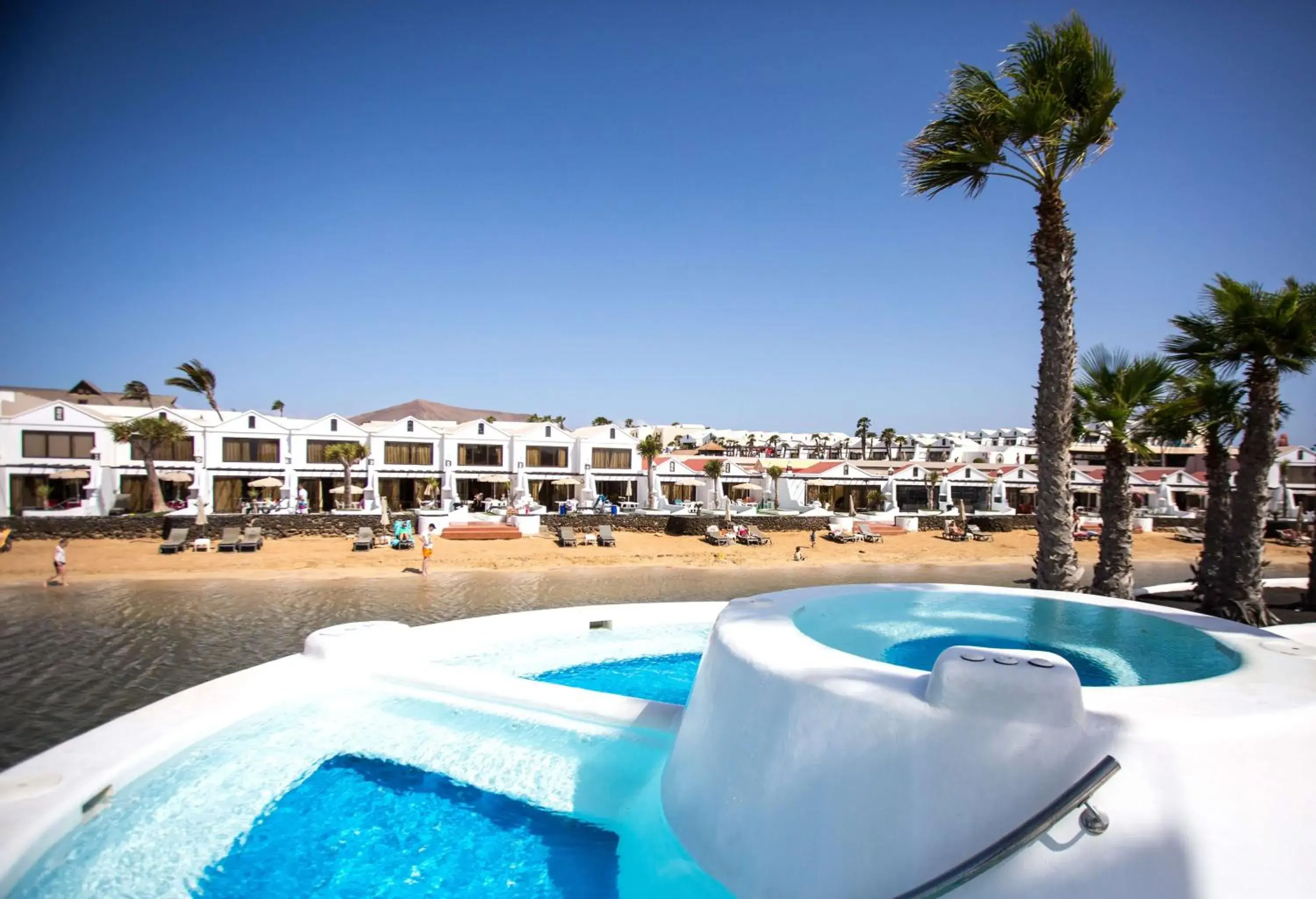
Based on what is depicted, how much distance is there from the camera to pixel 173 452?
37.0 meters

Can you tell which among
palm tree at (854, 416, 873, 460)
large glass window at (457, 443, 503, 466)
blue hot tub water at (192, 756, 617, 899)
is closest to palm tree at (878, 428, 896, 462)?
palm tree at (854, 416, 873, 460)

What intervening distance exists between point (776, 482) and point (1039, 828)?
43358 mm

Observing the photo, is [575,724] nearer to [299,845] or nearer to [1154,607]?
[299,845]

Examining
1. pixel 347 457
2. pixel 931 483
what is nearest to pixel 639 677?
pixel 347 457

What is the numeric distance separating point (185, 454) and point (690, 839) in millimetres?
41494

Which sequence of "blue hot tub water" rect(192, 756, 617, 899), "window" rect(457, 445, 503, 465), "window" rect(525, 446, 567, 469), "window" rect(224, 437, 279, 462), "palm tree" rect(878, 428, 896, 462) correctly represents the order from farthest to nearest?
"palm tree" rect(878, 428, 896, 462), "window" rect(525, 446, 567, 469), "window" rect(457, 445, 503, 465), "window" rect(224, 437, 279, 462), "blue hot tub water" rect(192, 756, 617, 899)

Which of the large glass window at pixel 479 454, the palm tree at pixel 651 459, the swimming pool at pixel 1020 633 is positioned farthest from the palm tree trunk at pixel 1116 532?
the large glass window at pixel 479 454

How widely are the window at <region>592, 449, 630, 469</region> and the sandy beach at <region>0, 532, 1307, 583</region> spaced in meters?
11.1

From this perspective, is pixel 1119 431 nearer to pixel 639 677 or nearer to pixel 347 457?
pixel 639 677

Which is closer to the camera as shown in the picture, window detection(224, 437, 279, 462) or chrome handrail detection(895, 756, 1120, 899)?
chrome handrail detection(895, 756, 1120, 899)

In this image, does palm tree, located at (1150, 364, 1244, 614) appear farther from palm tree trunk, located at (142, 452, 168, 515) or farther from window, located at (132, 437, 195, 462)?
window, located at (132, 437, 195, 462)

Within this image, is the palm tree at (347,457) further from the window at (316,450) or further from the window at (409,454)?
the window at (409,454)

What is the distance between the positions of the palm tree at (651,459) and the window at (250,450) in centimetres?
2108

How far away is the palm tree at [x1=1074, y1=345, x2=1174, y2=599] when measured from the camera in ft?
39.8
